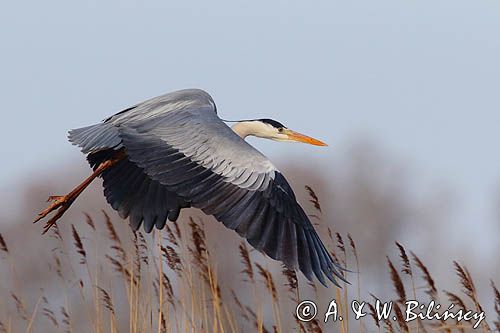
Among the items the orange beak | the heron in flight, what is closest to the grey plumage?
the heron in flight

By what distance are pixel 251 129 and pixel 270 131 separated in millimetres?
204

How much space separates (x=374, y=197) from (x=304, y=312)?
30.2m

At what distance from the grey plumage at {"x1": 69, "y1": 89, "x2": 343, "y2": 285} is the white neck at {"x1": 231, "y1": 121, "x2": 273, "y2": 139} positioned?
0.78 meters

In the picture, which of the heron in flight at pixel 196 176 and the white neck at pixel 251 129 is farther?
the white neck at pixel 251 129

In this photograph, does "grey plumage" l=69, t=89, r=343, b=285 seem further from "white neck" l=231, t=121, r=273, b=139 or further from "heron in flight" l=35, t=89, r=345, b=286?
"white neck" l=231, t=121, r=273, b=139

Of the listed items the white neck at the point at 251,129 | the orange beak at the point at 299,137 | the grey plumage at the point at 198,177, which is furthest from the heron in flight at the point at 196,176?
the orange beak at the point at 299,137

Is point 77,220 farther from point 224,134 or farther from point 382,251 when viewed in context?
point 224,134

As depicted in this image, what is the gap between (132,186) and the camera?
726cm

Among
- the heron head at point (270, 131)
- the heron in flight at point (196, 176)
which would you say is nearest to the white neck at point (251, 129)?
the heron head at point (270, 131)

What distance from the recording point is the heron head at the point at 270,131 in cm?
834

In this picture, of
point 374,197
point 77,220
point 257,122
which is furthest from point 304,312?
point 374,197

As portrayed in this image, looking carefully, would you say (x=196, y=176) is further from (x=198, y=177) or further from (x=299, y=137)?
(x=299, y=137)

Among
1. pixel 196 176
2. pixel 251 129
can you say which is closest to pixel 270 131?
pixel 251 129

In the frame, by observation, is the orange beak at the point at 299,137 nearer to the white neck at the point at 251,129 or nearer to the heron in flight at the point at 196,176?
the white neck at the point at 251,129
